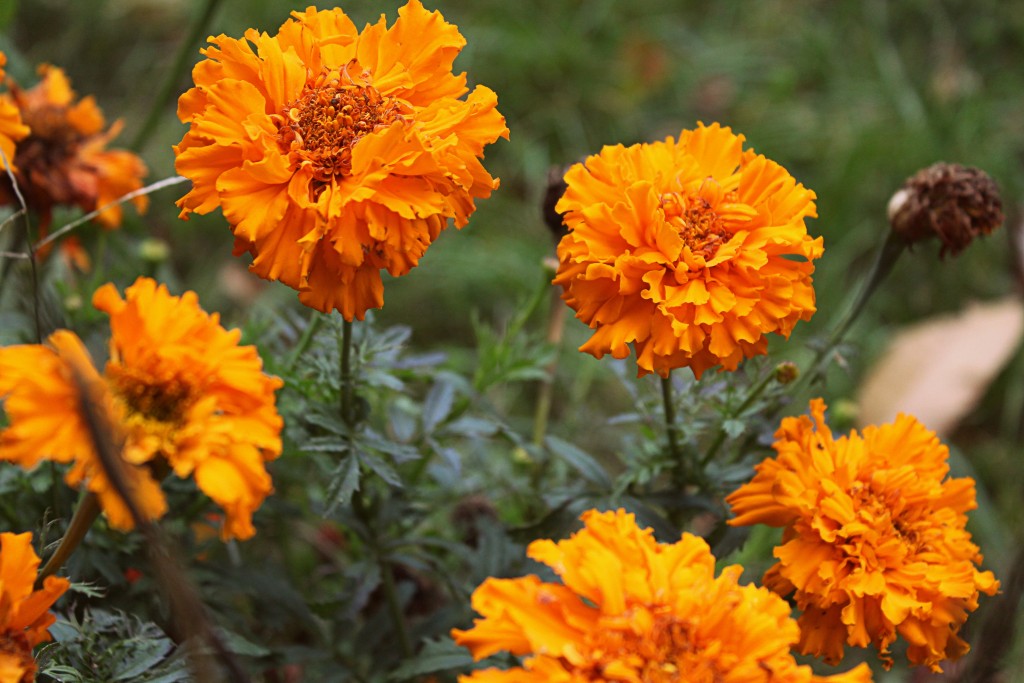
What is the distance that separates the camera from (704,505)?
1.23 metres

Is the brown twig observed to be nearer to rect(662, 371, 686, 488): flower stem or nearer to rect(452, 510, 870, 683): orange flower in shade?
rect(452, 510, 870, 683): orange flower in shade

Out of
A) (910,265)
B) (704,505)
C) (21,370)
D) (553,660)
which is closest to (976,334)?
(910,265)

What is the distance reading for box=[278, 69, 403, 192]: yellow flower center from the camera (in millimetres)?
1000

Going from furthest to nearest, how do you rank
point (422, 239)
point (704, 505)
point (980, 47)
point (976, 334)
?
point (980, 47) → point (976, 334) → point (704, 505) → point (422, 239)

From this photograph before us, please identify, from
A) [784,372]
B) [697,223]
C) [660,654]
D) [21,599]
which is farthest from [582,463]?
[21,599]

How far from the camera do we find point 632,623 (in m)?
0.80

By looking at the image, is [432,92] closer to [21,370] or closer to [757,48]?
[21,370]

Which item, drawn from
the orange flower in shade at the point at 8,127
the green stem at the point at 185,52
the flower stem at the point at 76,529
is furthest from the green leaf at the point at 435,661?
the green stem at the point at 185,52

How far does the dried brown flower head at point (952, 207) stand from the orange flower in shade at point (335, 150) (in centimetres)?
52

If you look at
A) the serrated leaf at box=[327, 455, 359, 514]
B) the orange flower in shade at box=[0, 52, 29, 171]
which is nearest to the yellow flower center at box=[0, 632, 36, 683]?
the serrated leaf at box=[327, 455, 359, 514]

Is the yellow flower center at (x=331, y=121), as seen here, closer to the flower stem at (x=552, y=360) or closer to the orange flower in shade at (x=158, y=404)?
the orange flower in shade at (x=158, y=404)

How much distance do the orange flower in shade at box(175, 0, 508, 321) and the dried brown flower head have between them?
1.70 feet

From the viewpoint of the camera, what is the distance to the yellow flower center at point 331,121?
100 centimetres

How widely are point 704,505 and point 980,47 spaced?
224 cm
